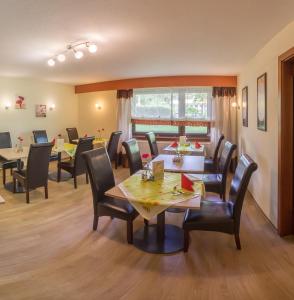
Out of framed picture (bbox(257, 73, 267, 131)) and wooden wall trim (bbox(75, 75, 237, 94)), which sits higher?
wooden wall trim (bbox(75, 75, 237, 94))

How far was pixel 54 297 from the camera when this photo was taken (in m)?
2.02

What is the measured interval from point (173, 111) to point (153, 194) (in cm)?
447

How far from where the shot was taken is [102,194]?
2982mm

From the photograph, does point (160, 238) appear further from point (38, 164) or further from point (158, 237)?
point (38, 164)

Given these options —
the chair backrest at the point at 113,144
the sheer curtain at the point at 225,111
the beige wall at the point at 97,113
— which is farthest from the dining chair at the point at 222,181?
the beige wall at the point at 97,113

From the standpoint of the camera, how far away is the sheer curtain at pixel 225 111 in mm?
6094

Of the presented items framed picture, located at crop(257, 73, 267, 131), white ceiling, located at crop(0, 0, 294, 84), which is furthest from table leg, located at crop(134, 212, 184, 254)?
white ceiling, located at crop(0, 0, 294, 84)

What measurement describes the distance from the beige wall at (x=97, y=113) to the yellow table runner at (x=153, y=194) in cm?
460

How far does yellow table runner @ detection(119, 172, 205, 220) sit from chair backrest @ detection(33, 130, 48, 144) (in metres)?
4.52

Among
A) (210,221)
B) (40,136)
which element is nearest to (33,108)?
(40,136)

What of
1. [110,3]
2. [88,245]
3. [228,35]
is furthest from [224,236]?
[110,3]

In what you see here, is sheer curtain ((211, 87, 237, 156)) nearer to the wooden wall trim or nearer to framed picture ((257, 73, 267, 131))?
the wooden wall trim

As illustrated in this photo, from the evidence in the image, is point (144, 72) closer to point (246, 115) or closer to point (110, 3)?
point (246, 115)

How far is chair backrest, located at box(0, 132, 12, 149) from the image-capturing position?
5.84 metres
